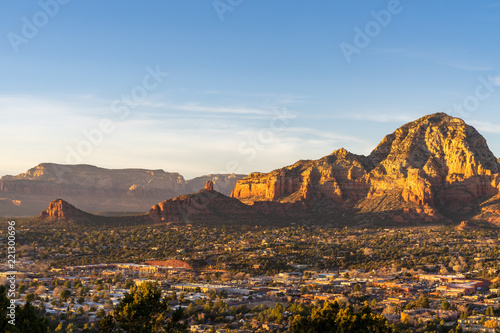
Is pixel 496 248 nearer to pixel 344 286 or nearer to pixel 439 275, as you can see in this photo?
pixel 439 275

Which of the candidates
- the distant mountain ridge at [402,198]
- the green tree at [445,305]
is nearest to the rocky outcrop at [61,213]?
the distant mountain ridge at [402,198]

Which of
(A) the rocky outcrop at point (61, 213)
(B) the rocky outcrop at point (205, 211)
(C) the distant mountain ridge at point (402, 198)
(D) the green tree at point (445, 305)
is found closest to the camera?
Answer: (D) the green tree at point (445, 305)

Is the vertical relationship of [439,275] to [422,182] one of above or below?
below

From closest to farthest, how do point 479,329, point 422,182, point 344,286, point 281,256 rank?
point 479,329
point 344,286
point 281,256
point 422,182

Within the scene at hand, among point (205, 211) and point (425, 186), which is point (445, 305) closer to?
point (425, 186)

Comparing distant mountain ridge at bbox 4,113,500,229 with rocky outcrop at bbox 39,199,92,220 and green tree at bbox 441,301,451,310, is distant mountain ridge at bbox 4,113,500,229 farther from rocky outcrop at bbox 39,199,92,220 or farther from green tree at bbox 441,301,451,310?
green tree at bbox 441,301,451,310

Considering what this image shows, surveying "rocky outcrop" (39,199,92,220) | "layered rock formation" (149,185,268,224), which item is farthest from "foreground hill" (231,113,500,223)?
"rocky outcrop" (39,199,92,220)

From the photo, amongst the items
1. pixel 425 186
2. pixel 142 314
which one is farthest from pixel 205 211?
pixel 142 314

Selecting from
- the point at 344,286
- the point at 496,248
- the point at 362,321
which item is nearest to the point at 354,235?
the point at 496,248

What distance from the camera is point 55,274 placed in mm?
113750

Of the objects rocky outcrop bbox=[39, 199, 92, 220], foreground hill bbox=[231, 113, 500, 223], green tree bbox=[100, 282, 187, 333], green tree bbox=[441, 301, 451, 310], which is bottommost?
green tree bbox=[441, 301, 451, 310]

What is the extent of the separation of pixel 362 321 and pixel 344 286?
196 ft

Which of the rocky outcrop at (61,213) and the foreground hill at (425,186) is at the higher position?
the foreground hill at (425,186)

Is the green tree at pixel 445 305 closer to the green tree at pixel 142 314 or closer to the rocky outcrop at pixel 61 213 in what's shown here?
the green tree at pixel 142 314
